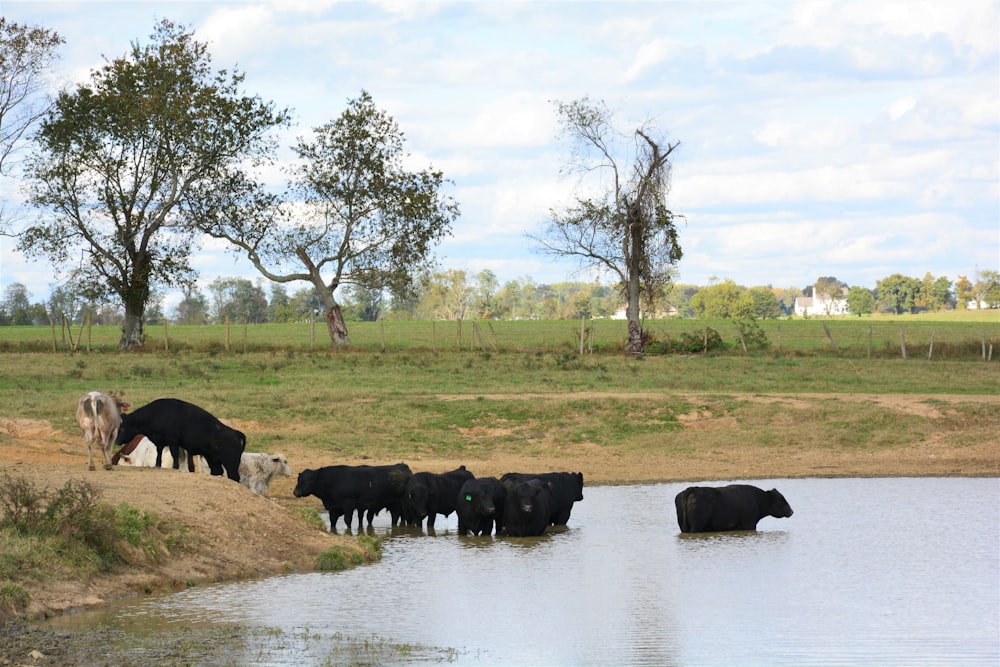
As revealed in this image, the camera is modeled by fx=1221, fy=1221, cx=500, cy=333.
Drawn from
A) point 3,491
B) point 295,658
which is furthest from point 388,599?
point 3,491

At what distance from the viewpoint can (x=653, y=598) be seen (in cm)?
1283

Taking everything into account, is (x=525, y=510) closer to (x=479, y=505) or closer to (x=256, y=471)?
(x=479, y=505)

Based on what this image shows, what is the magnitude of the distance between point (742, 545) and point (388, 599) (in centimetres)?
569

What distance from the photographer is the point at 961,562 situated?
48.0 feet

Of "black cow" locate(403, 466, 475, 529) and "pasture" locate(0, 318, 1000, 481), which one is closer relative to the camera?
"black cow" locate(403, 466, 475, 529)

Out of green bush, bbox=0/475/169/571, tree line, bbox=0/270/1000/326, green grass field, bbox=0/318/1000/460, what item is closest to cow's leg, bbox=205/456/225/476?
green bush, bbox=0/475/169/571

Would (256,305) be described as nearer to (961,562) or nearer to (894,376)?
(894,376)

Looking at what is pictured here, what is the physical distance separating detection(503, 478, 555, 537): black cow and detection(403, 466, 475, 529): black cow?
4.11 feet

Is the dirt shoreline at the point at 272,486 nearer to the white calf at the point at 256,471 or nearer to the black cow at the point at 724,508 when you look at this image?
the white calf at the point at 256,471

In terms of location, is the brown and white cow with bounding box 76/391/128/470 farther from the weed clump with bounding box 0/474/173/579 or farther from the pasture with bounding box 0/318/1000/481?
the pasture with bounding box 0/318/1000/481

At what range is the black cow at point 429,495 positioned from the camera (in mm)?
17922

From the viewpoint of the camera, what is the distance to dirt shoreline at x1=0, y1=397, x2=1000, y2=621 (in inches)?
525

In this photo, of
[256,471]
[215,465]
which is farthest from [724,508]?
[215,465]

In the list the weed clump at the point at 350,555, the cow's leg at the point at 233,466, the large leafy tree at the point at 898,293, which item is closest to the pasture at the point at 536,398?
the cow's leg at the point at 233,466
